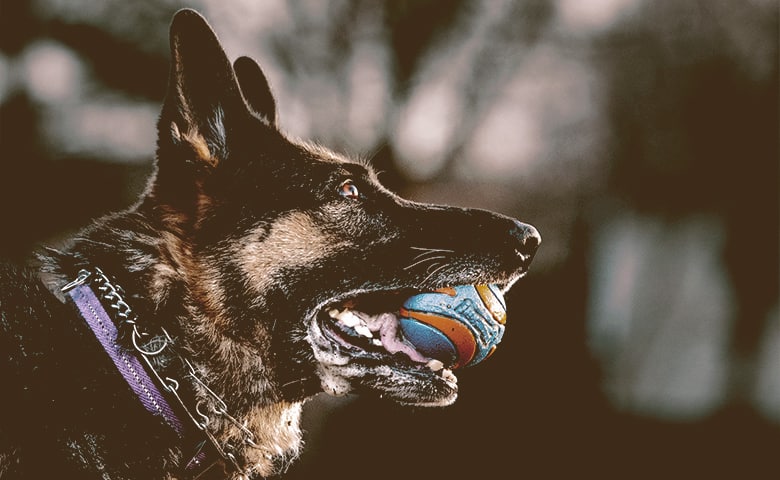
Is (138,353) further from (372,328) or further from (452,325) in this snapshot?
(452,325)

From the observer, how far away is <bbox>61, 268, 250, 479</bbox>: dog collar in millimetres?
2449

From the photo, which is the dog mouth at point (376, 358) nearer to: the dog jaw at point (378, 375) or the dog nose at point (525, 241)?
the dog jaw at point (378, 375)

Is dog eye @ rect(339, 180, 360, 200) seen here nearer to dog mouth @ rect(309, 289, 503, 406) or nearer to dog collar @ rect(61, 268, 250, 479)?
dog mouth @ rect(309, 289, 503, 406)

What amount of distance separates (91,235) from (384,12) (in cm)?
616

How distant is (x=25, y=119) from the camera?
980cm

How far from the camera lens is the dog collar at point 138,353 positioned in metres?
2.45

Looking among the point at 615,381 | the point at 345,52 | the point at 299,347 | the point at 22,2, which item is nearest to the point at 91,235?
the point at 299,347

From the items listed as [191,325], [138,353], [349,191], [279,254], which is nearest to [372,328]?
[279,254]

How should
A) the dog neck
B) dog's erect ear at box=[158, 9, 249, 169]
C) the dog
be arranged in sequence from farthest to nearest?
dog's erect ear at box=[158, 9, 249, 169] → the dog neck → the dog


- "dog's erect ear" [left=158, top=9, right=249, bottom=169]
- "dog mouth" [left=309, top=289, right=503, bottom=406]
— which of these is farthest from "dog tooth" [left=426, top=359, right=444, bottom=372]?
"dog's erect ear" [left=158, top=9, right=249, bottom=169]

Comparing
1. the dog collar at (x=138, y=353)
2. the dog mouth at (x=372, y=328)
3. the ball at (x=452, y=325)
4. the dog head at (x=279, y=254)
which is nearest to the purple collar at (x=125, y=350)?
the dog collar at (x=138, y=353)

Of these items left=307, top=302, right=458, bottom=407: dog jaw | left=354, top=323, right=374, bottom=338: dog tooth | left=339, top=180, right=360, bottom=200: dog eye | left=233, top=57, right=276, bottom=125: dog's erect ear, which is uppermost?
left=233, top=57, right=276, bottom=125: dog's erect ear

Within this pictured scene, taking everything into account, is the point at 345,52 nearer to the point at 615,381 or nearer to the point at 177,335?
the point at 177,335

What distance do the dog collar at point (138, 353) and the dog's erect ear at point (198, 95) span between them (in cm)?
68
